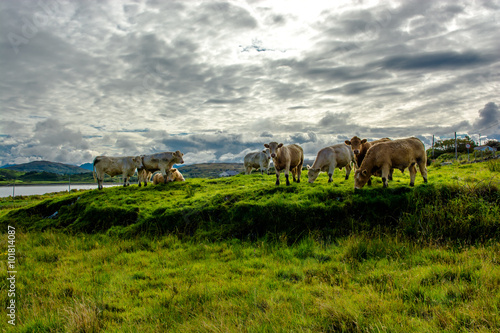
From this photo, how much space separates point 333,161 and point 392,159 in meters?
3.62

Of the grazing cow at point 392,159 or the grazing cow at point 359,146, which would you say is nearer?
the grazing cow at point 392,159

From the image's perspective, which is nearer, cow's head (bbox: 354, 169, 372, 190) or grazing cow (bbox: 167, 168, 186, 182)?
cow's head (bbox: 354, 169, 372, 190)

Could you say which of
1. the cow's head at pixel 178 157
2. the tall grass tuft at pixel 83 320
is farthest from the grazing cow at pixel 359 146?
the tall grass tuft at pixel 83 320

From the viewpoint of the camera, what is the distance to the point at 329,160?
47.0 feet

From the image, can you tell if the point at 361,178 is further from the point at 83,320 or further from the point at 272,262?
the point at 83,320

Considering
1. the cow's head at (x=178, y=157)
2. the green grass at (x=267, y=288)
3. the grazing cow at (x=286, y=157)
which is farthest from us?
the cow's head at (x=178, y=157)

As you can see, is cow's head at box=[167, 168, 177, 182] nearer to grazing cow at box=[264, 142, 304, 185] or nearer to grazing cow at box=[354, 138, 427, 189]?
grazing cow at box=[264, 142, 304, 185]

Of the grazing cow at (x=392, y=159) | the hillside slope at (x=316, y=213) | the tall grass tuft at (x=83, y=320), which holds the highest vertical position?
the grazing cow at (x=392, y=159)

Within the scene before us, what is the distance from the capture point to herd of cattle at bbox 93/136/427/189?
433 inches

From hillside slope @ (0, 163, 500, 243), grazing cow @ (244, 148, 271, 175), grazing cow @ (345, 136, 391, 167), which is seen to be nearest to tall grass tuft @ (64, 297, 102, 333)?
hillside slope @ (0, 163, 500, 243)

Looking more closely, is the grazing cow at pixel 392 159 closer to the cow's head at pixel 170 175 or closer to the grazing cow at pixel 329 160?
the grazing cow at pixel 329 160

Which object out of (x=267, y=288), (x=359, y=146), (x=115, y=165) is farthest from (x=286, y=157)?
(x=115, y=165)

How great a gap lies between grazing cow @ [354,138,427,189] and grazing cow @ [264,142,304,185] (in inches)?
145

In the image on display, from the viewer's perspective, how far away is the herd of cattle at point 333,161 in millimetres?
11008
